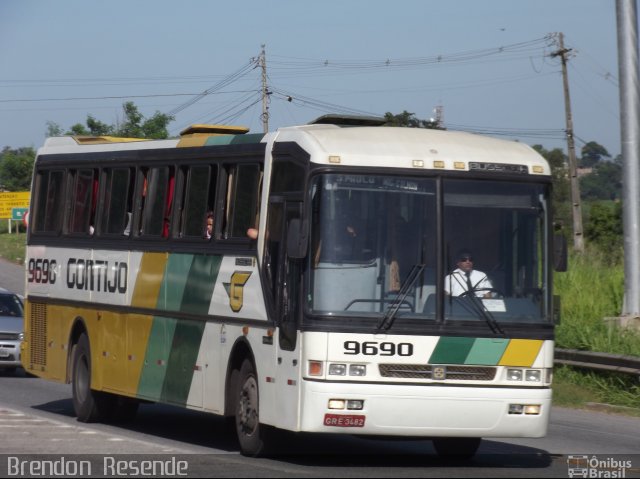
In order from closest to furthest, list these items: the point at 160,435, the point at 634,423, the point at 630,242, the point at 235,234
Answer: the point at 235,234, the point at 160,435, the point at 634,423, the point at 630,242

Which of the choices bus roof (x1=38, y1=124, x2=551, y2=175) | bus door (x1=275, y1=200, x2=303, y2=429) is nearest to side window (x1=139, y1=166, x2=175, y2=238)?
bus roof (x1=38, y1=124, x2=551, y2=175)

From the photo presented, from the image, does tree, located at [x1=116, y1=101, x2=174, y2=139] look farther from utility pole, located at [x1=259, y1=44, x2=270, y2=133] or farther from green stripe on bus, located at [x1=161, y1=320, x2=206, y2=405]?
green stripe on bus, located at [x1=161, y1=320, x2=206, y2=405]

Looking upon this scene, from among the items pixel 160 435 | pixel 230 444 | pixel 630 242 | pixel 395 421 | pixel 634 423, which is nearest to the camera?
pixel 395 421

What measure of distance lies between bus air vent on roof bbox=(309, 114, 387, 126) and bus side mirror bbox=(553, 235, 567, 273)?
287cm

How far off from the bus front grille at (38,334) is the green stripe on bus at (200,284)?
14.7 feet

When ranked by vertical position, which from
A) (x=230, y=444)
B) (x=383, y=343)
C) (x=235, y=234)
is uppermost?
(x=235, y=234)

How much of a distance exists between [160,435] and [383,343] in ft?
15.5

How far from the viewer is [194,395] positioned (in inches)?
550

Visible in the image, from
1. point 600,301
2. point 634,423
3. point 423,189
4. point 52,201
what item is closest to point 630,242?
point 600,301

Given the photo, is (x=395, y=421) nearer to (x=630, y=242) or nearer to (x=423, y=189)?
(x=423, y=189)

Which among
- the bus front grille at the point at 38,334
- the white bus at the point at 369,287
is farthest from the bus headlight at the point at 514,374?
the bus front grille at the point at 38,334

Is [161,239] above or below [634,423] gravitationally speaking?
above

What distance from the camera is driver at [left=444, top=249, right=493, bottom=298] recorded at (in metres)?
11.6

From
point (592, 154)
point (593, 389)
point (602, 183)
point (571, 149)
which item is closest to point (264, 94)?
point (571, 149)
